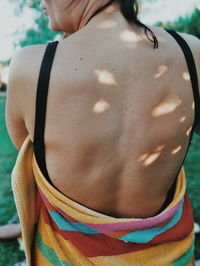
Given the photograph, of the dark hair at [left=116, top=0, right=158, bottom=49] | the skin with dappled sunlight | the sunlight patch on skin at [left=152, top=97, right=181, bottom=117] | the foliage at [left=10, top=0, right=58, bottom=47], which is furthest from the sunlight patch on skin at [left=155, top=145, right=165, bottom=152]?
the foliage at [left=10, top=0, right=58, bottom=47]

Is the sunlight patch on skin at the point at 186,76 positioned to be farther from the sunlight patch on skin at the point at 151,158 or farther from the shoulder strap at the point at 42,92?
the shoulder strap at the point at 42,92

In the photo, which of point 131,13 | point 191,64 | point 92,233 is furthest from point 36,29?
point 92,233

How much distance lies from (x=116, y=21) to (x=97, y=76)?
26 centimetres

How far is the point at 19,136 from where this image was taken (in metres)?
1.48

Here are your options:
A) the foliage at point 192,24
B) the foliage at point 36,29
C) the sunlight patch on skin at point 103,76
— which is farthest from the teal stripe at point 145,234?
the foliage at point 36,29

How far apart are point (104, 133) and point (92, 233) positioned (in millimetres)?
458

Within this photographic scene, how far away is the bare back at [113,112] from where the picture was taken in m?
1.16

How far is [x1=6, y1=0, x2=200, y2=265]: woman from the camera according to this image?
1167 mm

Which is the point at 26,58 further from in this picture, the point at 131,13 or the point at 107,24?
the point at 131,13

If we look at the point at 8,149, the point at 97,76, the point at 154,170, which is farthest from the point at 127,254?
the point at 8,149

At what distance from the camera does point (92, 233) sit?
134cm

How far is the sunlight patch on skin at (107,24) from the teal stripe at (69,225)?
81cm

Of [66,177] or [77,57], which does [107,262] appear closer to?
[66,177]

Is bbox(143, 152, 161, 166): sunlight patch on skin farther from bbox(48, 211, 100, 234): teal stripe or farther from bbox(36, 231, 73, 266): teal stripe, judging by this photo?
bbox(36, 231, 73, 266): teal stripe
